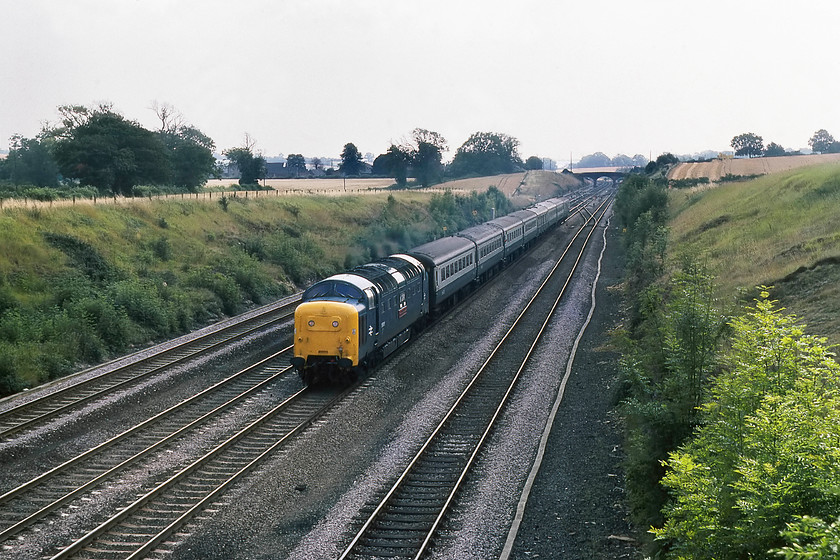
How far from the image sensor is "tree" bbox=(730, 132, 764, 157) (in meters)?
187

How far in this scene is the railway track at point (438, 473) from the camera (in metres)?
12.8

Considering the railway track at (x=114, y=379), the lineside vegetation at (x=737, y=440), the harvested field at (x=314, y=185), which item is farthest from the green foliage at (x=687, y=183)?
the lineside vegetation at (x=737, y=440)

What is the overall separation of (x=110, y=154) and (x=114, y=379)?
3996 cm

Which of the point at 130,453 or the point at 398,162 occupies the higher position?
the point at 398,162

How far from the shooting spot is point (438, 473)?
52.2 ft

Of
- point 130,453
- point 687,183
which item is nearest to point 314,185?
point 687,183

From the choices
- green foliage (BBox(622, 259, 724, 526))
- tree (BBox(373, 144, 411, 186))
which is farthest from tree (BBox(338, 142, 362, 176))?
green foliage (BBox(622, 259, 724, 526))

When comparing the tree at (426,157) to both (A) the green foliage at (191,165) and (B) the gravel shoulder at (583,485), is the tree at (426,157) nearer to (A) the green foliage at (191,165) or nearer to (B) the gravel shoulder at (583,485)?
(A) the green foliage at (191,165)

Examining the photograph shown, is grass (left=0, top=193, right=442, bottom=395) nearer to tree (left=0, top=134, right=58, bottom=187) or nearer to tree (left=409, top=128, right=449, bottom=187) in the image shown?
tree (left=0, top=134, right=58, bottom=187)

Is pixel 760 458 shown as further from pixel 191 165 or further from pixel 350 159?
pixel 350 159

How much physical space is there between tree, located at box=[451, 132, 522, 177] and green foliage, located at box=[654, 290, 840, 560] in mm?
177139

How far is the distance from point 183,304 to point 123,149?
1259 inches

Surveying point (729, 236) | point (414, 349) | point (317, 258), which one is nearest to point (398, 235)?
point (317, 258)

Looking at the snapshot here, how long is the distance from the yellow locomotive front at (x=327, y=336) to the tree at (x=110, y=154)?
42.0 meters
